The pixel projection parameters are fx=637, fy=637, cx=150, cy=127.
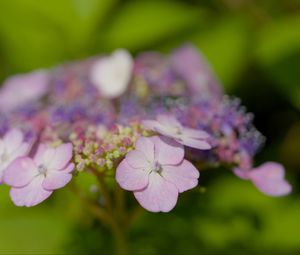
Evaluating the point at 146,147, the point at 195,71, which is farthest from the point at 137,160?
the point at 195,71

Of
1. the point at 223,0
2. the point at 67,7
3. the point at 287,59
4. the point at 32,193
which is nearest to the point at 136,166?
the point at 32,193

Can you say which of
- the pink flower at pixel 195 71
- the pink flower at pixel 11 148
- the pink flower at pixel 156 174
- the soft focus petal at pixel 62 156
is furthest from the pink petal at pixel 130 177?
the pink flower at pixel 195 71

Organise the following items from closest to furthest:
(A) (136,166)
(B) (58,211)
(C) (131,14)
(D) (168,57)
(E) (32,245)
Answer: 1. (A) (136,166)
2. (E) (32,245)
3. (B) (58,211)
4. (D) (168,57)
5. (C) (131,14)

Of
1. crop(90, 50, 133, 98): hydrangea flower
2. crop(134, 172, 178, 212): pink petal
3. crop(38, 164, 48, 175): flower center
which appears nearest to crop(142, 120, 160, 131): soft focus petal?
crop(134, 172, 178, 212): pink petal

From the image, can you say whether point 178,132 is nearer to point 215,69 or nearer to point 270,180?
point 270,180

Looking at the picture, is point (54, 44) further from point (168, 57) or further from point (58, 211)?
point (58, 211)

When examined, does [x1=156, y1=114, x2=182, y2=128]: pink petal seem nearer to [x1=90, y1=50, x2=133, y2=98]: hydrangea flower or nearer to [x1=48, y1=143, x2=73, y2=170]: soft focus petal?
[x1=48, y1=143, x2=73, y2=170]: soft focus petal

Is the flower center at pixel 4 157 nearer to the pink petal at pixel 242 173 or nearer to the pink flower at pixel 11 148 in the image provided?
the pink flower at pixel 11 148
